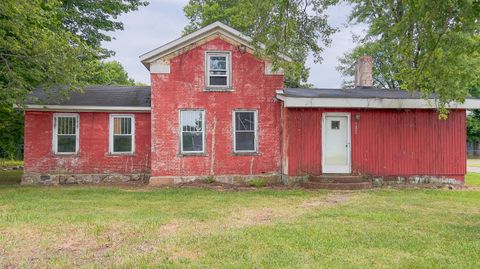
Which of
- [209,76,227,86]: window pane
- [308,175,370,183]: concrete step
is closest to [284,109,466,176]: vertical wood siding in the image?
[308,175,370,183]: concrete step

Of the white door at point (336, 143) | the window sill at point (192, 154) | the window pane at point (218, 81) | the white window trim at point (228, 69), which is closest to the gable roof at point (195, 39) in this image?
the white window trim at point (228, 69)

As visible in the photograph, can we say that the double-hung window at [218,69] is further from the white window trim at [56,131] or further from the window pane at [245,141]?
the white window trim at [56,131]

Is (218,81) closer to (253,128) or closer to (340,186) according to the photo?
(253,128)

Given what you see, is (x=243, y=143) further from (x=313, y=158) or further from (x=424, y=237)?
(x=424, y=237)

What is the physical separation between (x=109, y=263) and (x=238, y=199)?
19.9 feet

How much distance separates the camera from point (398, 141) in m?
14.7

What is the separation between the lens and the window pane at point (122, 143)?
51.7ft

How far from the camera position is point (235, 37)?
48.0ft

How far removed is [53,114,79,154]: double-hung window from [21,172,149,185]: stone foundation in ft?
3.08

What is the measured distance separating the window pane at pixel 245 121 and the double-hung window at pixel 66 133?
6106 mm

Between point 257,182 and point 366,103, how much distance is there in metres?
4.65

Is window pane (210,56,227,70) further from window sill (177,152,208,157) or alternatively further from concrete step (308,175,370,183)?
concrete step (308,175,370,183)

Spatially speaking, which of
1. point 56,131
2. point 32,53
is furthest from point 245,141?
point 32,53

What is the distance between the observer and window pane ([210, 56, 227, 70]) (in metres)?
14.8
